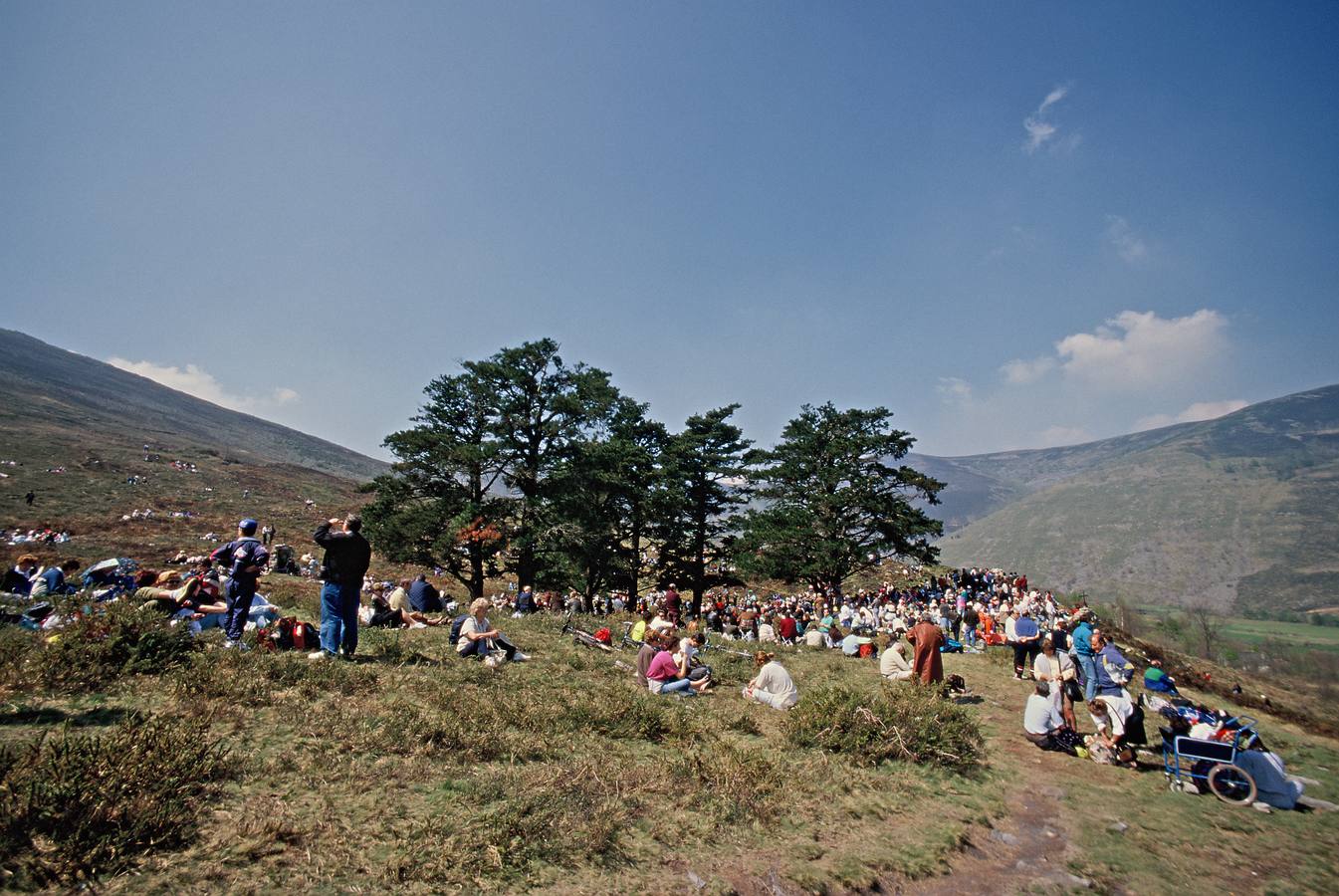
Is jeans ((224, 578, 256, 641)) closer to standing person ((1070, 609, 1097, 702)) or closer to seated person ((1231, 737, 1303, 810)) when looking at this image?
seated person ((1231, 737, 1303, 810))

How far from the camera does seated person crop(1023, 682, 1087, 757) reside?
891 cm

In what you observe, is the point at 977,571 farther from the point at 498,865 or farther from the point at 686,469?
the point at 498,865

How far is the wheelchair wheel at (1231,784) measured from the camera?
7.17m

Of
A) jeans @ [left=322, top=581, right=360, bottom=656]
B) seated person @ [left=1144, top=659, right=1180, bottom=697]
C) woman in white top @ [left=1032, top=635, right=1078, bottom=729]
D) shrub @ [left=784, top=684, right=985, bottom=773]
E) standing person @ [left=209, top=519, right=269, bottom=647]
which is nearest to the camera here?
shrub @ [left=784, top=684, right=985, bottom=773]

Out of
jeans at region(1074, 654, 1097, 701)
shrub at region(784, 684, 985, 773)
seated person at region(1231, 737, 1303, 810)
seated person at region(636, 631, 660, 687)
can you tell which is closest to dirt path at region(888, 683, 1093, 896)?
shrub at region(784, 684, 985, 773)

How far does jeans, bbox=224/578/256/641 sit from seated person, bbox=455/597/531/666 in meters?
3.38

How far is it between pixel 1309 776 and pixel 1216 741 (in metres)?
3.49

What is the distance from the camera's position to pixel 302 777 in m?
4.87

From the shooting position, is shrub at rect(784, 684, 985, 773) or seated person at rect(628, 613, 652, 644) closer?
shrub at rect(784, 684, 985, 773)

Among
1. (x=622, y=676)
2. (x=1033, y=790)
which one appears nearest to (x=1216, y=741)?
(x=1033, y=790)

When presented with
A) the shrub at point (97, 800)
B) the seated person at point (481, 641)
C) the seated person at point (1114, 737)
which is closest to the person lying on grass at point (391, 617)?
the seated person at point (481, 641)

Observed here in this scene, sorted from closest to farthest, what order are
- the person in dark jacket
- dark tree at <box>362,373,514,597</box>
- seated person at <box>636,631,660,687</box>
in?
seated person at <box>636,631,660,687</box> < the person in dark jacket < dark tree at <box>362,373,514,597</box>

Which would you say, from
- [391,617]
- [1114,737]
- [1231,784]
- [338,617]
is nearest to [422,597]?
[391,617]

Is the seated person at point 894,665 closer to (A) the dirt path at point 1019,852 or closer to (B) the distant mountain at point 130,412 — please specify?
(A) the dirt path at point 1019,852
